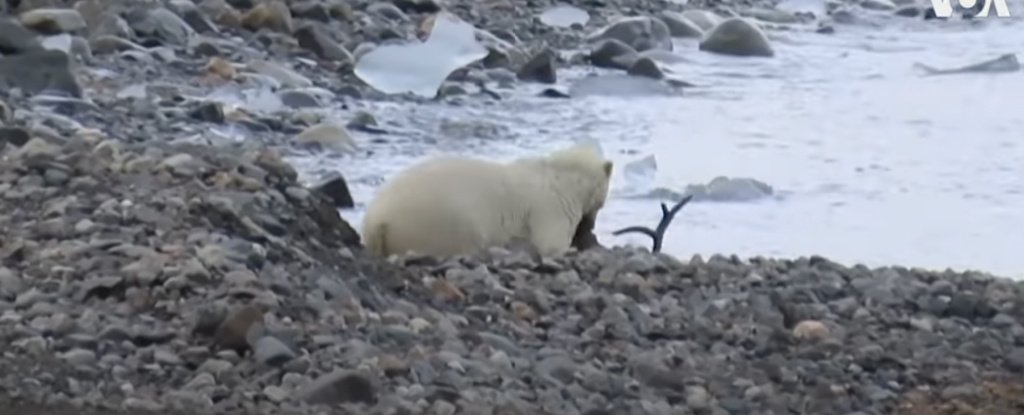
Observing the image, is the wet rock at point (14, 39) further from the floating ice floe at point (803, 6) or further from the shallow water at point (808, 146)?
the floating ice floe at point (803, 6)

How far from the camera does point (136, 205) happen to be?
459 centimetres

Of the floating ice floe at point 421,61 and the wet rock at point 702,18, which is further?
the wet rock at point 702,18

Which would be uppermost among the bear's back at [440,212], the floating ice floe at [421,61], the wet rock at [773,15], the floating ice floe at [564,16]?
the bear's back at [440,212]

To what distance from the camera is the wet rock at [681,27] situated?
413 inches

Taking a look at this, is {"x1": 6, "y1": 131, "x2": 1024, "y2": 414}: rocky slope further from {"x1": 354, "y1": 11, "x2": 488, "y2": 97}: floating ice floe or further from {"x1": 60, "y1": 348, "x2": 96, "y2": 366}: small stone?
{"x1": 354, "y1": 11, "x2": 488, "y2": 97}: floating ice floe

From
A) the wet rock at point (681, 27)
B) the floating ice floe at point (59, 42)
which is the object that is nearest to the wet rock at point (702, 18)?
the wet rock at point (681, 27)

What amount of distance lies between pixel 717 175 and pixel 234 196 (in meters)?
2.84

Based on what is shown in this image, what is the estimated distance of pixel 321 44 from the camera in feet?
29.6

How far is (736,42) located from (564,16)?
0.95 meters

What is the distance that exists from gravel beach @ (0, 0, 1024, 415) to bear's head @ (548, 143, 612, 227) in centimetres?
67

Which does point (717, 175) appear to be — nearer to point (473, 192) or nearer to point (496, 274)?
point (473, 192)

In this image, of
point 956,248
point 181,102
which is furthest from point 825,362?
point 181,102

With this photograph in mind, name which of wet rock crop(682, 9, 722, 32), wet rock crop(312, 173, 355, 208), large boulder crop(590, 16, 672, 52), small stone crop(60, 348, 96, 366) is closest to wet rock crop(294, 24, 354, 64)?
large boulder crop(590, 16, 672, 52)

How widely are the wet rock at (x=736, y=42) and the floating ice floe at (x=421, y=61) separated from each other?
4.17 feet
